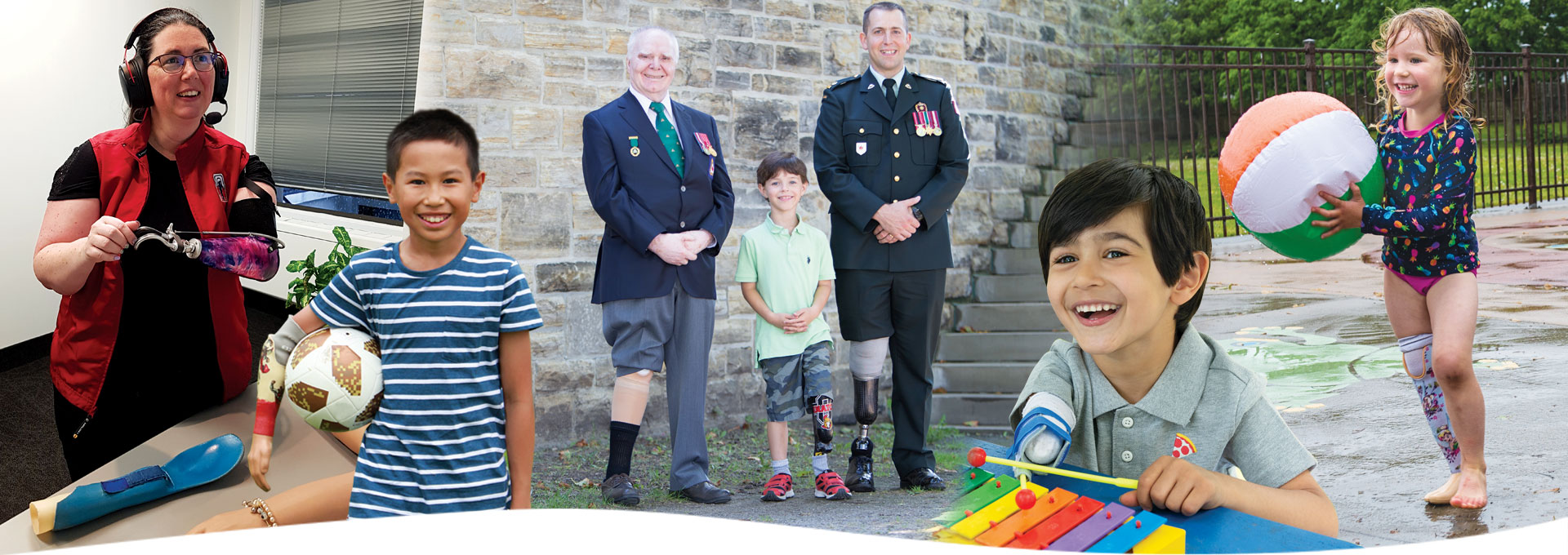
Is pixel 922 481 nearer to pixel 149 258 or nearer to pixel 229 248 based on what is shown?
pixel 229 248

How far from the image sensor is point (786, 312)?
103 inches

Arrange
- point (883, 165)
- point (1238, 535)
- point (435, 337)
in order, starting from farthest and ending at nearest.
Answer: point (883, 165) < point (435, 337) < point (1238, 535)

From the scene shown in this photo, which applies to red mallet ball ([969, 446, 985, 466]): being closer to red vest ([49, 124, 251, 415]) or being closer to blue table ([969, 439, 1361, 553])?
blue table ([969, 439, 1361, 553])

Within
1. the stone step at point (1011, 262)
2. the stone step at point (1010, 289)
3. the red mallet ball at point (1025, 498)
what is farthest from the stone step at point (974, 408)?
the red mallet ball at point (1025, 498)

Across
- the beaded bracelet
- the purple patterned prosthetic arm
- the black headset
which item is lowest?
the beaded bracelet

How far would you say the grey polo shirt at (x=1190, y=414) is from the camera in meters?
1.25

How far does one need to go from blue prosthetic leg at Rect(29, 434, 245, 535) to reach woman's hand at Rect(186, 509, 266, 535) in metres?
0.11

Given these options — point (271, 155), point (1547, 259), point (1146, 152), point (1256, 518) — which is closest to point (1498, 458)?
point (1547, 259)

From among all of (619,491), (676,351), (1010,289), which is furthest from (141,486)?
(1010,289)

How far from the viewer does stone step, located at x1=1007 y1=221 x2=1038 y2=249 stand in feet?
11.9

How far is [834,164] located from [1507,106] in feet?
4.90

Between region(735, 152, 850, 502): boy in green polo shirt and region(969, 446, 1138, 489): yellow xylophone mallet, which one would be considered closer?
region(969, 446, 1138, 489): yellow xylophone mallet

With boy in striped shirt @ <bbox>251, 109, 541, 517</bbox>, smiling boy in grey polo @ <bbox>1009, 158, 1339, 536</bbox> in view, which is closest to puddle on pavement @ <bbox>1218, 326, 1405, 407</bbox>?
smiling boy in grey polo @ <bbox>1009, 158, 1339, 536</bbox>

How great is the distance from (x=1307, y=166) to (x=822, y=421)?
131 cm
